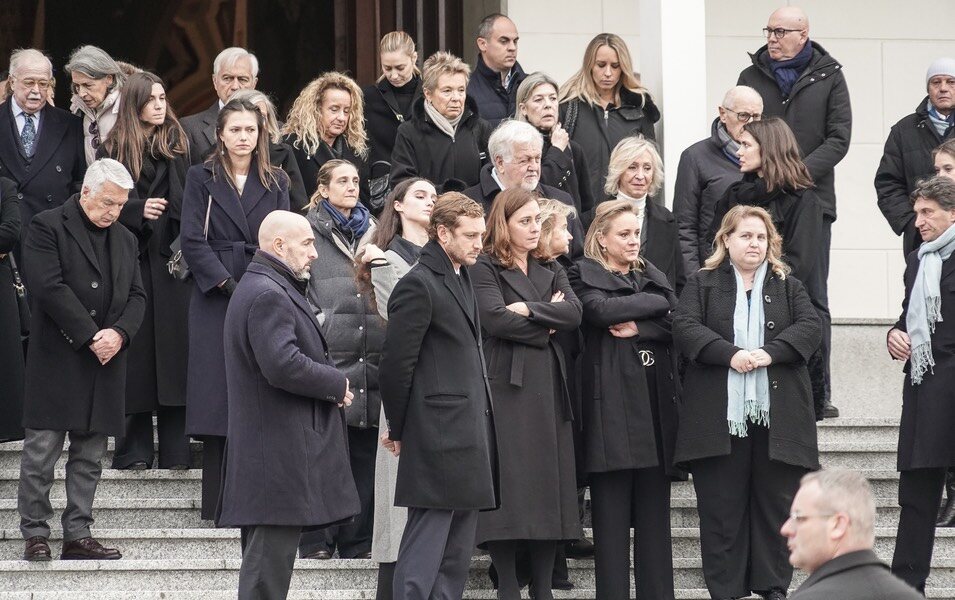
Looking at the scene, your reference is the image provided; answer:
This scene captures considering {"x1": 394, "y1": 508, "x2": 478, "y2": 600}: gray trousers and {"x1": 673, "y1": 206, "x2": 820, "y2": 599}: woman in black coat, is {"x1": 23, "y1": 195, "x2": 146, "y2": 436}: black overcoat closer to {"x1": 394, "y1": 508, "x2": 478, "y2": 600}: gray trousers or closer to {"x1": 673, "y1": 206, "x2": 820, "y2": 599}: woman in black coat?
{"x1": 394, "y1": 508, "x2": 478, "y2": 600}: gray trousers

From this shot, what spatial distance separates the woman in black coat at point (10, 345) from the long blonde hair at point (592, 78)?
10.0 ft

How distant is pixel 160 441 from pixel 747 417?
9.64ft

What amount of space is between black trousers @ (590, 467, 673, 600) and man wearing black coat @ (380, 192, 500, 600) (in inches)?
36.3

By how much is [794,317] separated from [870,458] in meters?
1.51

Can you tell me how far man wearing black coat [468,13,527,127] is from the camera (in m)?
9.77

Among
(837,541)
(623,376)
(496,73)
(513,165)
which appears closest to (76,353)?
(513,165)

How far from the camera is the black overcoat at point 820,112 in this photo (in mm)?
9344

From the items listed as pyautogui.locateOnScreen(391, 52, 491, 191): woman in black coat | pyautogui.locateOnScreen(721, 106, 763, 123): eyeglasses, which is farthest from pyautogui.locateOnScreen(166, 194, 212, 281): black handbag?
pyautogui.locateOnScreen(721, 106, 763, 123): eyeglasses

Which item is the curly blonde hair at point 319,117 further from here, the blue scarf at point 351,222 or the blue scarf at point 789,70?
the blue scarf at point 789,70

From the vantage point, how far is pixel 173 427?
844cm

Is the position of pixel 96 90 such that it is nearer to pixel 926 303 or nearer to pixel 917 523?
pixel 926 303

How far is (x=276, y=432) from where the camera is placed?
6.46m

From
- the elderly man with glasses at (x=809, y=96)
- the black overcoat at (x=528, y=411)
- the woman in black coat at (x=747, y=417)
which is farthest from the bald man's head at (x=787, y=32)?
the black overcoat at (x=528, y=411)

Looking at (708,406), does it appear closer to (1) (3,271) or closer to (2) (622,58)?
(2) (622,58)
